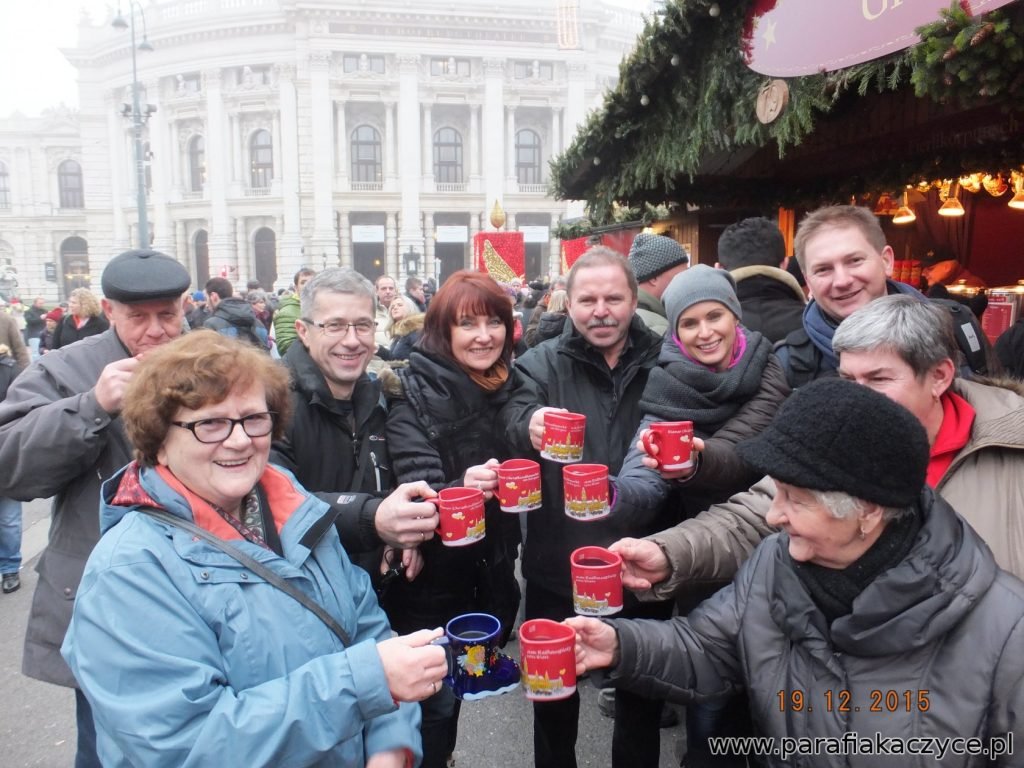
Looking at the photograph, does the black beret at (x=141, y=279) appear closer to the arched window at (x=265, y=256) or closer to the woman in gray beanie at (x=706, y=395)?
the woman in gray beanie at (x=706, y=395)

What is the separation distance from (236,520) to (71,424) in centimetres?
83

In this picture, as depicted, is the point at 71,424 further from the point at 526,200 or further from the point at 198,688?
the point at 526,200

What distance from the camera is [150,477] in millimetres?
1597

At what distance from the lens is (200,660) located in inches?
56.3

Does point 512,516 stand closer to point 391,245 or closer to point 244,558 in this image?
point 244,558

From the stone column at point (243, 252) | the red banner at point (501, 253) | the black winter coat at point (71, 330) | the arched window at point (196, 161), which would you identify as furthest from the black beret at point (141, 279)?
the arched window at point (196, 161)

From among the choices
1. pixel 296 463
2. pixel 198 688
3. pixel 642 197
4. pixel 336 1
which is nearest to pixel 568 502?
pixel 296 463

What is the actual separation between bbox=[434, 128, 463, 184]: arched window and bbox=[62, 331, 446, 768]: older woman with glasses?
4416cm

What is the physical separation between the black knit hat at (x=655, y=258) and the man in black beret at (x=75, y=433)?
2.44 meters

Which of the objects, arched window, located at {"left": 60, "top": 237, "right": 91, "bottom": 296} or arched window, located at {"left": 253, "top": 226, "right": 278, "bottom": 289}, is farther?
arched window, located at {"left": 60, "top": 237, "right": 91, "bottom": 296}

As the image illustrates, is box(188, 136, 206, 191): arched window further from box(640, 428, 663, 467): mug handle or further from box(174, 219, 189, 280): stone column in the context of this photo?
box(640, 428, 663, 467): mug handle

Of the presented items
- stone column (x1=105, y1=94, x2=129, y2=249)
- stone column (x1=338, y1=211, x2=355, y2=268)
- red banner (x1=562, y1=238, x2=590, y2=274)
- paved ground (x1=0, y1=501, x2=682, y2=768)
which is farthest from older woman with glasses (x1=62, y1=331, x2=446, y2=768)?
stone column (x1=105, y1=94, x2=129, y2=249)

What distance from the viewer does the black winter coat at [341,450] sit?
221 cm

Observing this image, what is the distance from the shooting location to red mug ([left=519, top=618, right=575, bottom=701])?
1.63m
